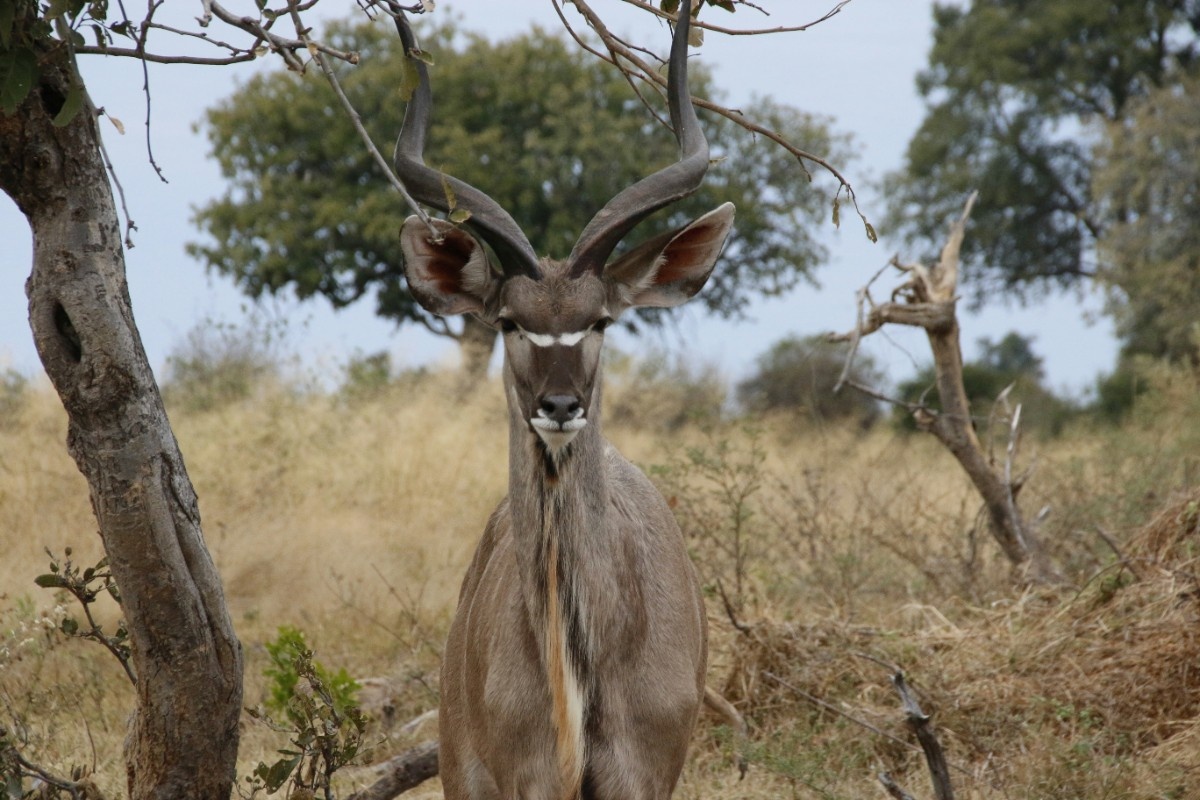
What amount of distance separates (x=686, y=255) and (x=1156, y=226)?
20.7 metres

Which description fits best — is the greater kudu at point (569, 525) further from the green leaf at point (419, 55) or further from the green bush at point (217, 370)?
the green bush at point (217, 370)

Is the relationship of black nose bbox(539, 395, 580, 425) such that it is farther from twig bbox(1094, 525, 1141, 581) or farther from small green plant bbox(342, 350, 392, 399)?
small green plant bbox(342, 350, 392, 399)

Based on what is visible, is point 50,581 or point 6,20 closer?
point 6,20

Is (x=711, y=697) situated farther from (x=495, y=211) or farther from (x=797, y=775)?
(x=495, y=211)

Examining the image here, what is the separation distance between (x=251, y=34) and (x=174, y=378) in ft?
48.1

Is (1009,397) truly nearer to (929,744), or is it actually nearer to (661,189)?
(929,744)

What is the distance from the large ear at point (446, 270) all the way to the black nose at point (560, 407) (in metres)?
0.58

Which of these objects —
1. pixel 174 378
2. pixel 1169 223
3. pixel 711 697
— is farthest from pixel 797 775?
pixel 1169 223

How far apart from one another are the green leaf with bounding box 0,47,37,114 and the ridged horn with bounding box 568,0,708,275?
1436 millimetres

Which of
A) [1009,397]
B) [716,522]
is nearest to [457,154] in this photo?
[1009,397]

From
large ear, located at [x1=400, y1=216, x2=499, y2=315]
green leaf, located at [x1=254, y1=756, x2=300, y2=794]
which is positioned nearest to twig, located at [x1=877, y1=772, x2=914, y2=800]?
green leaf, located at [x1=254, y1=756, x2=300, y2=794]

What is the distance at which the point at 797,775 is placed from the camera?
5211 millimetres

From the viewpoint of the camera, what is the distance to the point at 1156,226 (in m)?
22.6

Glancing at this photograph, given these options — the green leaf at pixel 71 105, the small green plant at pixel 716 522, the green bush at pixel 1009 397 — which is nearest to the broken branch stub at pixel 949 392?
the small green plant at pixel 716 522
